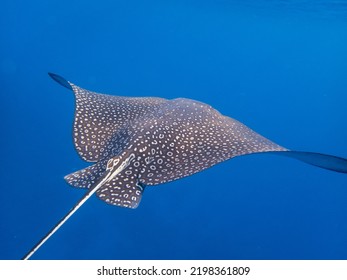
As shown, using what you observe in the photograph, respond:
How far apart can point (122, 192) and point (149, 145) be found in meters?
0.76

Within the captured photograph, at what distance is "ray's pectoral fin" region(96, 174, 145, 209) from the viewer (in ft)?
15.0

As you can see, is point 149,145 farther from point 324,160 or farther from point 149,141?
point 324,160

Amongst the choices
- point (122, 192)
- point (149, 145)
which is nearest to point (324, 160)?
point (149, 145)

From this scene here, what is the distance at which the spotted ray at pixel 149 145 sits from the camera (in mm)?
4648

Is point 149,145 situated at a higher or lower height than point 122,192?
higher

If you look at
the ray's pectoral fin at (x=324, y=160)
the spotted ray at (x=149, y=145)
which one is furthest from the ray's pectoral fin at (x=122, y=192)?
the ray's pectoral fin at (x=324, y=160)

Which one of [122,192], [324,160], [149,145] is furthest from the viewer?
[149,145]

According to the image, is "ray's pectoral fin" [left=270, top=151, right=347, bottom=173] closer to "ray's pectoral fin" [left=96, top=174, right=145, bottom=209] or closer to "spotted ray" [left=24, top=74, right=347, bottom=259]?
"spotted ray" [left=24, top=74, right=347, bottom=259]

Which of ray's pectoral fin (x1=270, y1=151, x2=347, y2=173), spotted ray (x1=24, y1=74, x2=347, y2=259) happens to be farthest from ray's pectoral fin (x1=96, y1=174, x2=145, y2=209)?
ray's pectoral fin (x1=270, y1=151, x2=347, y2=173)

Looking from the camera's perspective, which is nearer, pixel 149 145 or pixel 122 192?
pixel 122 192

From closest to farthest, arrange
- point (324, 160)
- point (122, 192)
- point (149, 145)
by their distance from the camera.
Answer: point (324, 160) → point (122, 192) → point (149, 145)

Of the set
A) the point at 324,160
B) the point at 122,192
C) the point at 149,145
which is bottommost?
the point at 122,192

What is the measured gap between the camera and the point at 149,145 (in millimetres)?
4984

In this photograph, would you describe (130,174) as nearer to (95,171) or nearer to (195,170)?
(95,171)
